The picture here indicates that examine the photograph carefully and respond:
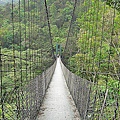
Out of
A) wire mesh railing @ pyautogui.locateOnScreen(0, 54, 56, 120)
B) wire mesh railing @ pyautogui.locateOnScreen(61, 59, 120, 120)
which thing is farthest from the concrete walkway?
wire mesh railing @ pyautogui.locateOnScreen(61, 59, 120, 120)

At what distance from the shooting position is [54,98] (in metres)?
4.75

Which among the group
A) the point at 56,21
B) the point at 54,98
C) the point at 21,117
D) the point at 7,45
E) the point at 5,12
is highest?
the point at 56,21

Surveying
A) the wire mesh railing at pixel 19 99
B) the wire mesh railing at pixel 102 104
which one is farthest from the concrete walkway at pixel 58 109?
the wire mesh railing at pixel 102 104

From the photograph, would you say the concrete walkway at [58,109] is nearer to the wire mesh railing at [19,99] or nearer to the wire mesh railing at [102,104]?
the wire mesh railing at [19,99]

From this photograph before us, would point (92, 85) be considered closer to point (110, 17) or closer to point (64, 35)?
point (110, 17)

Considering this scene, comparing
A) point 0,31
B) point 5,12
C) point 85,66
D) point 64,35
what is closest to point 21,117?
point 0,31

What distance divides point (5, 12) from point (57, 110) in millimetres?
2145

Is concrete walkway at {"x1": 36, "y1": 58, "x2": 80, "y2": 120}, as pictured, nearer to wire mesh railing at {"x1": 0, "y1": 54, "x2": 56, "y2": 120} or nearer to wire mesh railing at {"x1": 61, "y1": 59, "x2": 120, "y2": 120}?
wire mesh railing at {"x1": 0, "y1": 54, "x2": 56, "y2": 120}

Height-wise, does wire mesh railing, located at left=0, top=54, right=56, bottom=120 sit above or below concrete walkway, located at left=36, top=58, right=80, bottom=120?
above

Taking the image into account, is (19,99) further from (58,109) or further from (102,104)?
(58,109)

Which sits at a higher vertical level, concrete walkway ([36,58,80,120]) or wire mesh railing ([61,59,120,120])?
wire mesh railing ([61,59,120,120])

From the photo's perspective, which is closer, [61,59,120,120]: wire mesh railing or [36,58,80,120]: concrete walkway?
[61,59,120,120]: wire mesh railing

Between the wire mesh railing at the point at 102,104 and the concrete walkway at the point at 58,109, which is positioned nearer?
the wire mesh railing at the point at 102,104

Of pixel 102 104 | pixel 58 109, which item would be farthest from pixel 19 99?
pixel 58 109
